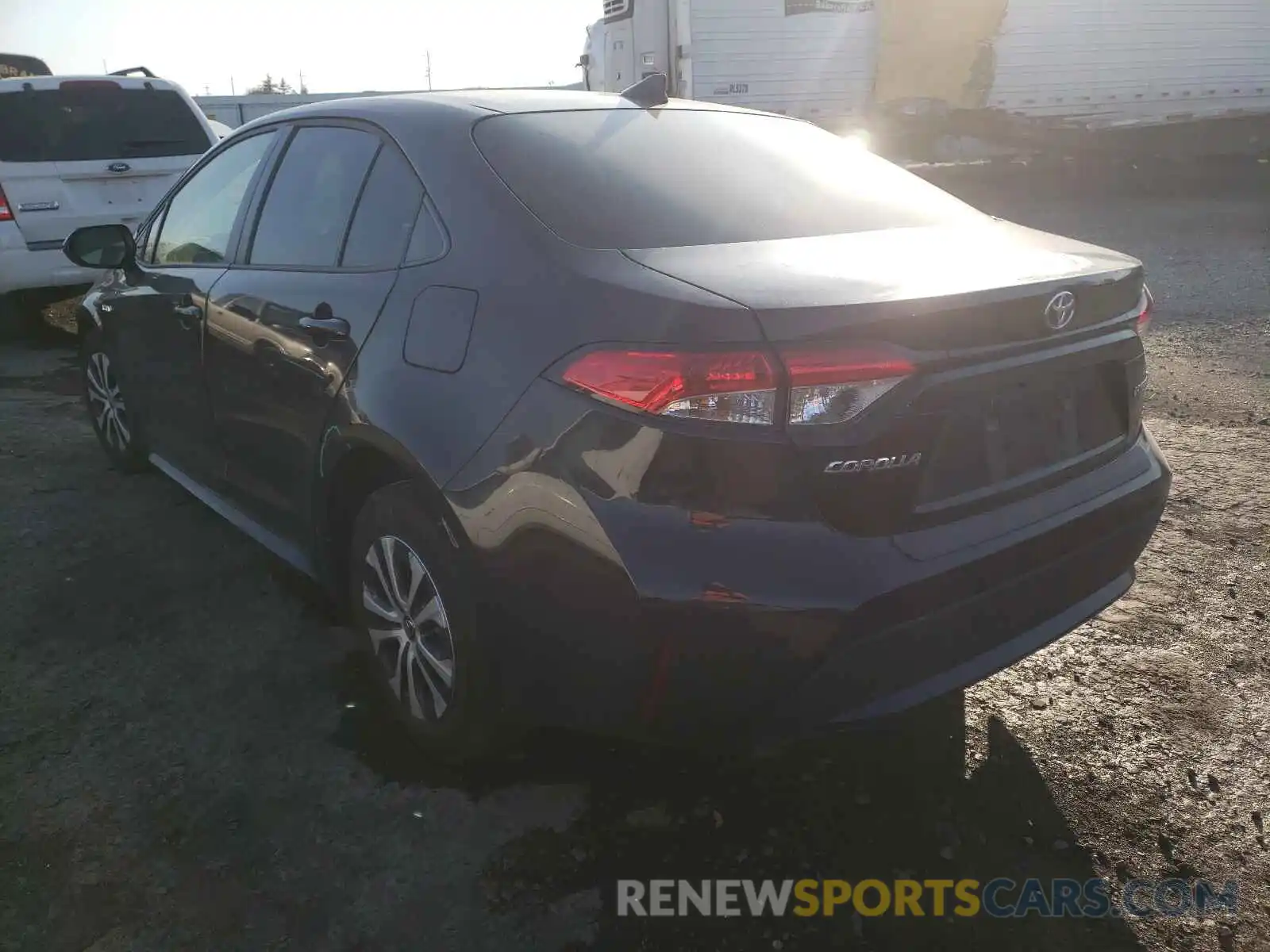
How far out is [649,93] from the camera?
308 centimetres

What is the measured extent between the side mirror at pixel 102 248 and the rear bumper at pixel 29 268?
3.32m

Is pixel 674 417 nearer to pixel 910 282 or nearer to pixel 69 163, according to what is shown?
pixel 910 282

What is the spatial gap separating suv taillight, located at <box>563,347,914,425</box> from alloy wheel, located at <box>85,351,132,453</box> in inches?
138

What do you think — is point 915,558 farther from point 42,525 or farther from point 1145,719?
point 42,525

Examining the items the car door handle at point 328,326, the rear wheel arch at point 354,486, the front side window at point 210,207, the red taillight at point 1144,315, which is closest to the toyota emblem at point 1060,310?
the red taillight at point 1144,315

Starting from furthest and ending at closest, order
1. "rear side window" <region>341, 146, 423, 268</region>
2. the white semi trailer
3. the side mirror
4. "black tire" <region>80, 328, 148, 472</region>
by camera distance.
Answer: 1. the white semi trailer
2. "black tire" <region>80, 328, 148, 472</region>
3. the side mirror
4. "rear side window" <region>341, 146, 423, 268</region>

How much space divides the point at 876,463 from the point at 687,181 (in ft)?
3.37

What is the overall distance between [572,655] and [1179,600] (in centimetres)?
233

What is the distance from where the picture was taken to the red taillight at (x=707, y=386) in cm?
183

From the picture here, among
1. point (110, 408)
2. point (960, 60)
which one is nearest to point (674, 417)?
point (110, 408)

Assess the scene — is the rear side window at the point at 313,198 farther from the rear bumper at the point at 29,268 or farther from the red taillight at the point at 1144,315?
the rear bumper at the point at 29,268

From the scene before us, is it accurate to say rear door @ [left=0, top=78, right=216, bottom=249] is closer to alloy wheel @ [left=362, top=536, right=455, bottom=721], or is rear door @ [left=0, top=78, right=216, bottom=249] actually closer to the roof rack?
the roof rack

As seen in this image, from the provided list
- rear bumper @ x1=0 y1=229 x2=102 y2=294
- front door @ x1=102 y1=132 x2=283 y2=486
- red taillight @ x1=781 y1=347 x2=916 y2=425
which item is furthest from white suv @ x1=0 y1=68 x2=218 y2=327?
red taillight @ x1=781 y1=347 x2=916 y2=425

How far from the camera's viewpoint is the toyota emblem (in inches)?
82.9
